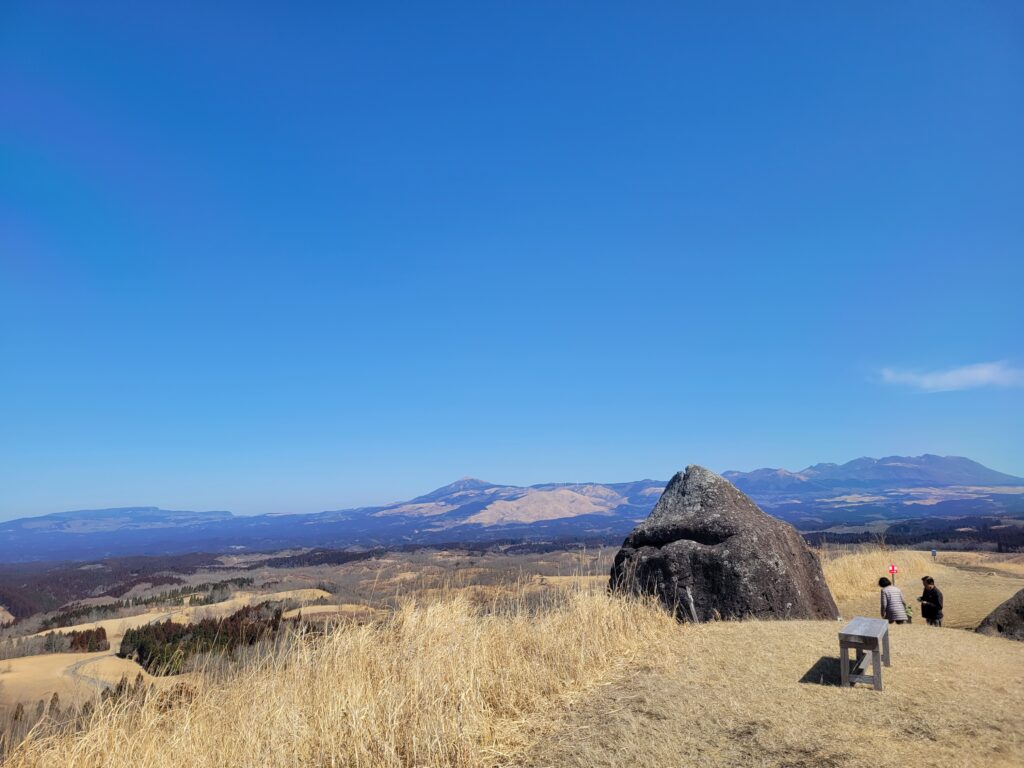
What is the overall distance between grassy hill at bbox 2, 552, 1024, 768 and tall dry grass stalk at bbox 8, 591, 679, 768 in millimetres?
22

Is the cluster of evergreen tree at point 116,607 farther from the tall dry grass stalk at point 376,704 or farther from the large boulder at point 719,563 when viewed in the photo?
the tall dry grass stalk at point 376,704

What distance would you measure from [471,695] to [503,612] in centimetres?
334

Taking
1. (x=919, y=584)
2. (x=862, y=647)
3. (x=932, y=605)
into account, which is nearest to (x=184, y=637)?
(x=862, y=647)

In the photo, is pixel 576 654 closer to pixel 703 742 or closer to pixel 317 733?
pixel 703 742

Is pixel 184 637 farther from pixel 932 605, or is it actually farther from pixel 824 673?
pixel 932 605

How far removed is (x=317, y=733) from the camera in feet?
18.7

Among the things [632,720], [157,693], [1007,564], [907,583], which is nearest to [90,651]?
[157,693]

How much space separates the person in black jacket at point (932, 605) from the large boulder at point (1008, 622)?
1.34m

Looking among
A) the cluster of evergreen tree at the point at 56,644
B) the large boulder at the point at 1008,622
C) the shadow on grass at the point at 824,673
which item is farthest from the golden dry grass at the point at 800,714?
the cluster of evergreen tree at the point at 56,644

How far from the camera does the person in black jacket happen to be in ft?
39.1

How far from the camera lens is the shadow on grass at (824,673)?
24.3ft

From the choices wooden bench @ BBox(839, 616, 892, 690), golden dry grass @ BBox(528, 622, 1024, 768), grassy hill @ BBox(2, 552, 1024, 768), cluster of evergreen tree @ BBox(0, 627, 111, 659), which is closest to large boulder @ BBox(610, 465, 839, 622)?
grassy hill @ BBox(2, 552, 1024, 768)

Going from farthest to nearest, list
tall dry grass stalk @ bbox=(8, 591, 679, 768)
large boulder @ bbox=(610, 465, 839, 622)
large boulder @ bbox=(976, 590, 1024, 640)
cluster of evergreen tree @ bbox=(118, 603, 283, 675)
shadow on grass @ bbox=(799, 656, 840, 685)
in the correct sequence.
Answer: cluster of evergreen tree @ bbox=(118, 603, 283, 675) → large boulder @ bbox=(610, 465, 839, 622) → large boulder @ bbox=(976, 590, 1024, 640) → shadow on grass @ bbox=(799, 656, 840, 685) → tall dry grass stalk @ bbox=(8, 591, 679, 768)

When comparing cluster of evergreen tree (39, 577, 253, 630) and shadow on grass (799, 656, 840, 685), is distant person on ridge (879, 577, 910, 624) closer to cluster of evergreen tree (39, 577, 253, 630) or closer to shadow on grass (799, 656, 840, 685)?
shadow on grass (799, 656, 840, 685)
